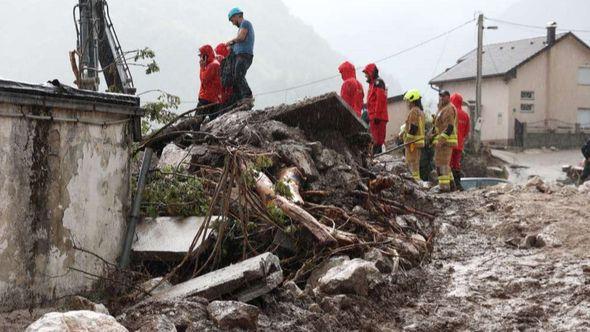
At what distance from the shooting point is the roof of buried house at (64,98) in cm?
467

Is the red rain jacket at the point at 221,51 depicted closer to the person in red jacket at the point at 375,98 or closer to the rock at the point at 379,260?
the person in red jacket at the point at 375,98

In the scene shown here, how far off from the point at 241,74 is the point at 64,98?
513 centimetres

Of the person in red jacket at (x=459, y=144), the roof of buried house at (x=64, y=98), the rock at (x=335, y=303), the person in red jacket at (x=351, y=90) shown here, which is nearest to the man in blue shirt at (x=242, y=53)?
the person in red jacket at (x=351, y=90)

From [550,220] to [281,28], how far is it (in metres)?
162

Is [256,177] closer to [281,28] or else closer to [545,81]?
[545,81]

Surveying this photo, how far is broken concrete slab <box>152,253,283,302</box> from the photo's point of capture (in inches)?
199

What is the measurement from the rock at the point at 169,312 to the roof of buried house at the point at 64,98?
1.50 m

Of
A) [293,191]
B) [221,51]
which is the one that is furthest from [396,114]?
[293,191]

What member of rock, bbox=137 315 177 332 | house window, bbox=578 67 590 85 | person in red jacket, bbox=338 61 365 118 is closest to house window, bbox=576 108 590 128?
house window, bbox=578 67 590 85

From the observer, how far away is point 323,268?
5.86 metres

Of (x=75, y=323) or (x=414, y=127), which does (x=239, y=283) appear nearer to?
(x=75, y=323)

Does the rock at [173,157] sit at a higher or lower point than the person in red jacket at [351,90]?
lower

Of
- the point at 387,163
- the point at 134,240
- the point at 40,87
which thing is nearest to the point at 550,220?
the point at 387,163

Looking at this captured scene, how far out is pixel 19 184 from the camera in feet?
15.6
